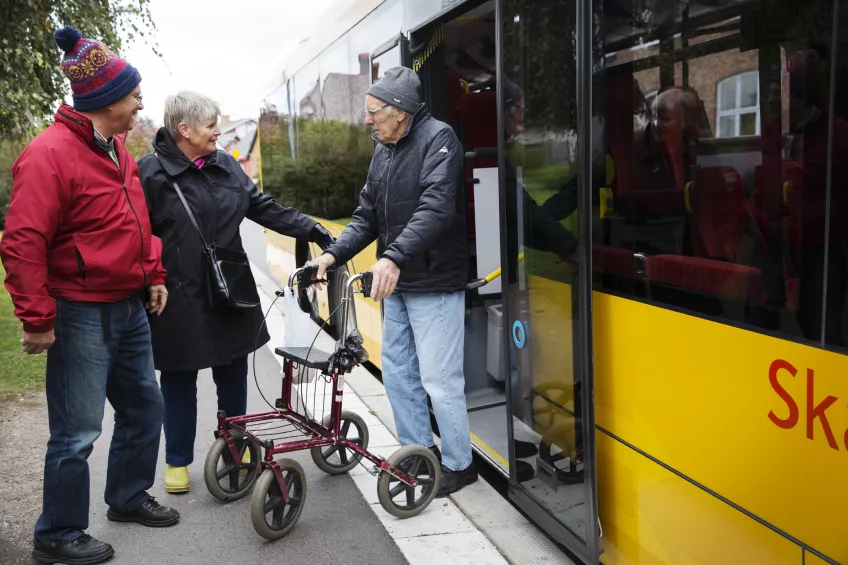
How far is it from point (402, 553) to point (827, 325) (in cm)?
212

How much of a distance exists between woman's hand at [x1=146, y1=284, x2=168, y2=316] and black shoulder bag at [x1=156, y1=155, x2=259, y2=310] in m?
0.22

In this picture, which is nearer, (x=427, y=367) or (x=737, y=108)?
(x=737, y=108)

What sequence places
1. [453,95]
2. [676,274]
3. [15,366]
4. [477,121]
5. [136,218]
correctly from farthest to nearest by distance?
[15,366]
[453,95]
[477,121]
[136,218]
[676,274]

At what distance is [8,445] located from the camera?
518cm

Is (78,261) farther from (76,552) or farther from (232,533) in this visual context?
(232,533)

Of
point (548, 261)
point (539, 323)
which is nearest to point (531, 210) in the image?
point (548, 261)

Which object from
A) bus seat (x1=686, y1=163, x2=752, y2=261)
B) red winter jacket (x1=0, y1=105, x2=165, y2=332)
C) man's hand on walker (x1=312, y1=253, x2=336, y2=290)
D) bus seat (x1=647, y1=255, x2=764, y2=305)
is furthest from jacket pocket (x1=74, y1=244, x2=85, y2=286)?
bus seat (x1=686, y1=163, x2=752, y2=261)

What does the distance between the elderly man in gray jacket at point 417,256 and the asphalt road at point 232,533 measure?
0.46 m

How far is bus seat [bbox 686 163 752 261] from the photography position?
2346 millimetres

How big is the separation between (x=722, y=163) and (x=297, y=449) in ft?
7.14

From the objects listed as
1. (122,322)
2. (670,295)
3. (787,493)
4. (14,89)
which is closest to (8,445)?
(122,322)

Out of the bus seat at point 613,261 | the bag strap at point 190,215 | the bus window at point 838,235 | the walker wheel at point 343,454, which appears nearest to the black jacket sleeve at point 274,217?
the bag strap at point 190,215

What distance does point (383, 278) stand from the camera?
3537 millimetres

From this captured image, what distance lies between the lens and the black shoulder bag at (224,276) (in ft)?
12.9
